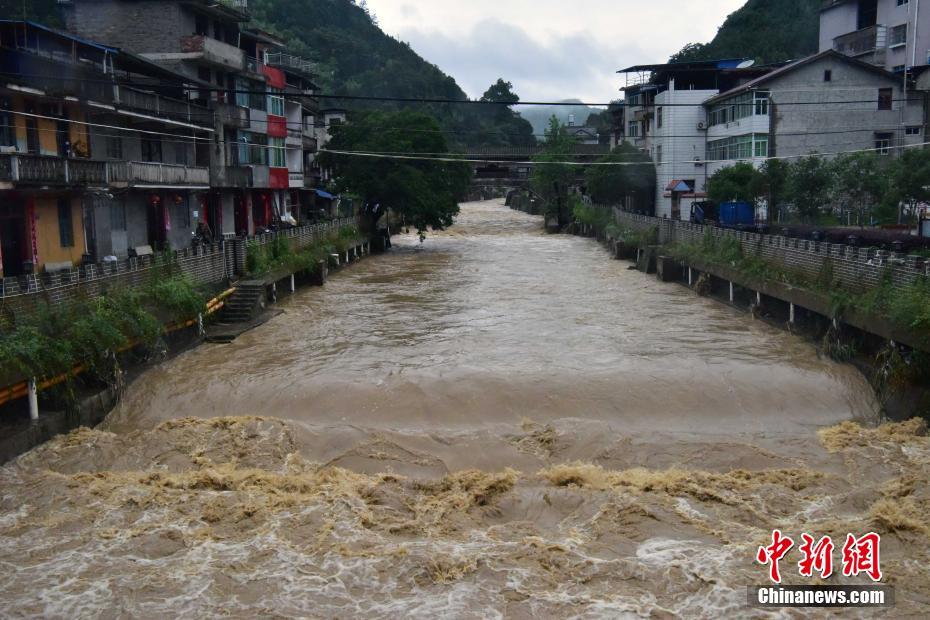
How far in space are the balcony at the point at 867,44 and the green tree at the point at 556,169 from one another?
23.5 metres

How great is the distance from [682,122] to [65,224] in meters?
45.4

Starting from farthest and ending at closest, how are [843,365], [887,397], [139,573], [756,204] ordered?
1. [756,204]
2. [843,365]
3. [887,397]
4. [139,573]

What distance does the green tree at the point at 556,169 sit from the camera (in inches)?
3012

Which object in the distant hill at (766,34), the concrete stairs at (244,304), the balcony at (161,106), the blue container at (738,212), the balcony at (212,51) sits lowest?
A: the concrete stairs at (244,304)

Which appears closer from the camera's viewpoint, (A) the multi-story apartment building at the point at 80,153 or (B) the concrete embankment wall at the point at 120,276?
(B) the concrete embankment wall at the point at 120,276

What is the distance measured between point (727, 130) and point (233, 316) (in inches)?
1584

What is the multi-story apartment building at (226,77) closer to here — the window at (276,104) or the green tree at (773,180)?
the window at (276,104)

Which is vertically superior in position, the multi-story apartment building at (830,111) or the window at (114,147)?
the multi-story apartment building at (830,111)

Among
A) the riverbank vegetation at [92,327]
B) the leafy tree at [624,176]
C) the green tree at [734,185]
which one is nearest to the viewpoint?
the riverbank vegetation at [92,327]

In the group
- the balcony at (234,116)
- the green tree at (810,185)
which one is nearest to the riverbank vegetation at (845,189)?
the green tree at (810,185)

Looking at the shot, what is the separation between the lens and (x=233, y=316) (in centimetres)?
2777

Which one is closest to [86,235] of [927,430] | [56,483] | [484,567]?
[56,483]

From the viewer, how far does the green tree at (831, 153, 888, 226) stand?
3681 centimetres

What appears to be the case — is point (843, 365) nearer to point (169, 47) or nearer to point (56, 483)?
point (56, 483)
